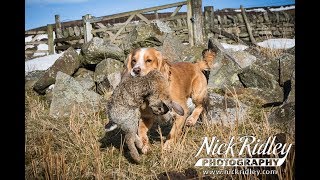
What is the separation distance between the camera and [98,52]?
776 cm

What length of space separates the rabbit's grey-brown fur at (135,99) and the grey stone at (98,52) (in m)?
4.10

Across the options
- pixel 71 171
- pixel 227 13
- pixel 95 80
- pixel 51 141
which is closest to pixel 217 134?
pixel 71 171

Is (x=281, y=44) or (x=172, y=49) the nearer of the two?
(x=172, y=49)

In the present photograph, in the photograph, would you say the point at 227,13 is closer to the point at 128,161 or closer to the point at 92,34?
the point at 92,34

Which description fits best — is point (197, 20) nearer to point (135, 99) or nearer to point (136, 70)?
point (136, 70)

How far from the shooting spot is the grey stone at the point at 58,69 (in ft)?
24.2

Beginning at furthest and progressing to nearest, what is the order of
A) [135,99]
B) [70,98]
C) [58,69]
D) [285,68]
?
1. [58,69]
2. [70,98]
3. [285,68]
4. [135,99]

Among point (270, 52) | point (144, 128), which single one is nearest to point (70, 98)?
point (144, 128)

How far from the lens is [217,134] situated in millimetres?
4281

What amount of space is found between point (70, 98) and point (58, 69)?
4.95 ft

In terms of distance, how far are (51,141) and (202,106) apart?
204cm

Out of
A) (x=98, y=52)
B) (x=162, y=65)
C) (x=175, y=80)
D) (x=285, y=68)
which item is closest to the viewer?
(x=162, y=65)

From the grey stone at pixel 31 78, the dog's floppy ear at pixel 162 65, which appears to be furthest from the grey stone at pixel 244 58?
the grey stone at pixel 31 78

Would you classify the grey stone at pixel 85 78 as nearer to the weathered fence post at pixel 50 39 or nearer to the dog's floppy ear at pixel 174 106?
the dog's floppy ear at pixel 174 106
